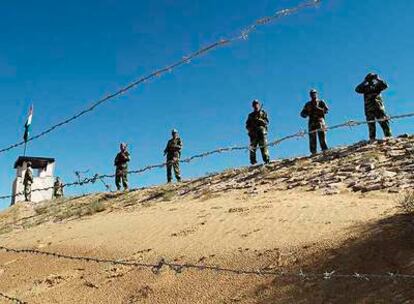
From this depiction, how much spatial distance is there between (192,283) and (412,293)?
2.75m

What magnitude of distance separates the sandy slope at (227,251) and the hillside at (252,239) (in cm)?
2

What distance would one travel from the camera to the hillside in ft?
18.5

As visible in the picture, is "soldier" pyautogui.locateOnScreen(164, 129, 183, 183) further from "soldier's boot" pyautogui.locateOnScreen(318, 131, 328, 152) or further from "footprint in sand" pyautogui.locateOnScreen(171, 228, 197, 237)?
"footprint in sand" pyautogui.locateOnScreen(171, 228, 197, 237)

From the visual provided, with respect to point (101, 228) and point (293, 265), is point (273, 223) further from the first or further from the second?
point (101, 228)

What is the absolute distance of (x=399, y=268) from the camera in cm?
527

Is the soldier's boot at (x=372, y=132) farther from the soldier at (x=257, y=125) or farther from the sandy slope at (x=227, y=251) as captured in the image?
the sandy slope at (x=227, y=251)

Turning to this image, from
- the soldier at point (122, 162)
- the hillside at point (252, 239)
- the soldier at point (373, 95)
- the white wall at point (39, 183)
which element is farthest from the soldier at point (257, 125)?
the white wall at point (39, 183)

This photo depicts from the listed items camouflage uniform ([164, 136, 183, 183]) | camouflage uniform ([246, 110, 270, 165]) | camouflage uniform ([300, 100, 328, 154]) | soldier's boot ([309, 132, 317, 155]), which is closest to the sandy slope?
camouflage uniform ([246, 110, 270, 165])

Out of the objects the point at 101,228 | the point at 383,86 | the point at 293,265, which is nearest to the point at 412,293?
the point at 293,265

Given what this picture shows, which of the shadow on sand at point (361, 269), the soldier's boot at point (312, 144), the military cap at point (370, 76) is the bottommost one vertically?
the shadow on sand at point (361, 269)

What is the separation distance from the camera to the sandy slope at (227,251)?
5652mm

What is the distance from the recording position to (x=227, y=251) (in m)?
7.44

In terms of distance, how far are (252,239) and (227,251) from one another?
1.65 ft

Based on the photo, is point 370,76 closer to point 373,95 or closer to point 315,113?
point 373,95
